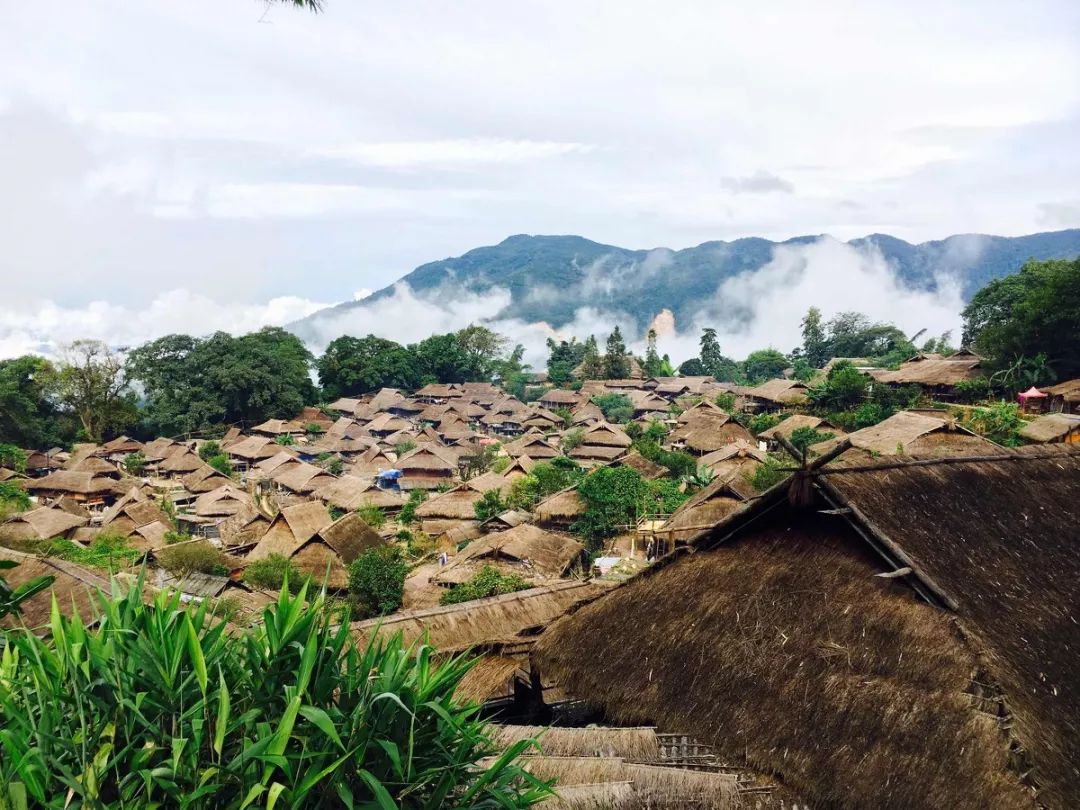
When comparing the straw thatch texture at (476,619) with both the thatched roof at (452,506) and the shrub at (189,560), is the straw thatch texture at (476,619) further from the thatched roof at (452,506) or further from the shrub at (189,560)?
the thatched roof at (452,506)

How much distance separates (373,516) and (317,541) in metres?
6.29

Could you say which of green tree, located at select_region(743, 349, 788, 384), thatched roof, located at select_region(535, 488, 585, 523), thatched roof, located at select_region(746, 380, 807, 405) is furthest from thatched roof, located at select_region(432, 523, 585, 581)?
green tree, located at select_region(743, 349, 788, 384)

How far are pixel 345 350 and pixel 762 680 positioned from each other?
178ft

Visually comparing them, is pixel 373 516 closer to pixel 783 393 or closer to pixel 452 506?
pixel 452 506

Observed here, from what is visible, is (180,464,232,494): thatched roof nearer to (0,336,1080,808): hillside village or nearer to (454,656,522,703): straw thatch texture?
(0,336,1080,808): hillside village

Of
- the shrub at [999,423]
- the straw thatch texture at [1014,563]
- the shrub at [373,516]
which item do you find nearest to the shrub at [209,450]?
the shrub at [373,516]

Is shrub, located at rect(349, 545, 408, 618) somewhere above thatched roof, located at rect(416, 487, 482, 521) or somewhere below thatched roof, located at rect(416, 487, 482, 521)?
above

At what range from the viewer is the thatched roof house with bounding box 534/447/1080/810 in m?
3.96

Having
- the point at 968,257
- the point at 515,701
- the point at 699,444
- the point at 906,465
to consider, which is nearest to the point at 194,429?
the point at 699,444

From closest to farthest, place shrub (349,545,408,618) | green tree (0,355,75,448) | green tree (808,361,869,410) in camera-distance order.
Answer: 1. shrub (349,545,408,618)
2. green tree (808,361,869,410)
3. green tree (0,355,75,448)

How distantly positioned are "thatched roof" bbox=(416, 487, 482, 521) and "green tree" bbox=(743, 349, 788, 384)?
127 feet

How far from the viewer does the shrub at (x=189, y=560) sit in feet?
56.9

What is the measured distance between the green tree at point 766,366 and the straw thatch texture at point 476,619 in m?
52.2

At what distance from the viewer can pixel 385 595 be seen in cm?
1546
